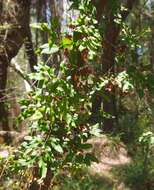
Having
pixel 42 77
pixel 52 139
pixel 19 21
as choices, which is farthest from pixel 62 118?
pixel 19 21

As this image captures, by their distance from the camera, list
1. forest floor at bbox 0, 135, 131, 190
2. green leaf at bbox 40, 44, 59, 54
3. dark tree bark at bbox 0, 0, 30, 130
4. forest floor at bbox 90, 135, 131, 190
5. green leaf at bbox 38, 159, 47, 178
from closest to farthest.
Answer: green leaf at bbox 38, 159, 47, 178
green leaf at bbox 40, 44, 59, 54
dark tree bark at bbox 0, 0, 30, 130
forest floor at bbox 0, 135, 131, 190
forest floor at bbox 90, 135, 131, 190

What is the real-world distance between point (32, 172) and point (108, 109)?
27.7 feet

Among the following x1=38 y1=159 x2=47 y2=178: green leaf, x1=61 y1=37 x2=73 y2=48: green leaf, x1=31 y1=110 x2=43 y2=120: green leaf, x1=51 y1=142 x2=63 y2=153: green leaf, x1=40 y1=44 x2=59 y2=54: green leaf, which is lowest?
x1=38 y1=159 x2=47 y2=178: green leaf

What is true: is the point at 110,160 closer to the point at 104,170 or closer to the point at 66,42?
the point at 104,170

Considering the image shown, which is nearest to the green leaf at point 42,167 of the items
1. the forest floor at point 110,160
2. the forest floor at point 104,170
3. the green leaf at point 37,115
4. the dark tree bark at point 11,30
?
the green leaf at point 37,115

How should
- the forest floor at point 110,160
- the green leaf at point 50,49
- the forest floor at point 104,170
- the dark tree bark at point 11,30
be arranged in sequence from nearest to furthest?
the green leaf at point 50,49 < the dark tree bark at point 11,30 < the forest floor at point 104,170 < the forest floor at point 110,160

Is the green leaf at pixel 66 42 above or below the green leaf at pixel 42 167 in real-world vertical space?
above

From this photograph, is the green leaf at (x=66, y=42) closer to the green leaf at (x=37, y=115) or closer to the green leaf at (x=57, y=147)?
Answer: the green leaf at (x=37, y=115)

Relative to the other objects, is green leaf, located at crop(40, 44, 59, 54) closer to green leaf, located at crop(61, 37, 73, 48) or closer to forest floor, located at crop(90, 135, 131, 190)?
green leaf, located at crop(61, 37, 73, 48)

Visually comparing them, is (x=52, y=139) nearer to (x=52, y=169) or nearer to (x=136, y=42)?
(x=52, y=169)

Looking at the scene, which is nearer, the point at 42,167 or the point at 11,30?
the point at 42,167

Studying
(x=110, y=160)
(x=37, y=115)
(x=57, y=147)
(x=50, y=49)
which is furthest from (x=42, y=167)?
(x=110, y=160)

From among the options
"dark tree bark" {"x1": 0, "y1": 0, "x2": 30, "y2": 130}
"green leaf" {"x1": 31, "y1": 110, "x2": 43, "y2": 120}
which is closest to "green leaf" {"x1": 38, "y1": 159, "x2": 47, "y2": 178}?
"green leaf" {"x1": 31, "y1": 110, "x2": 43, "y2": 120}

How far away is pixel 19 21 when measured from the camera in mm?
8945
